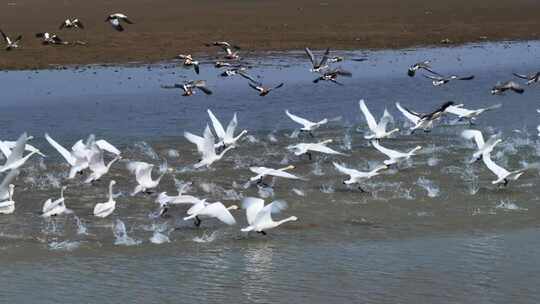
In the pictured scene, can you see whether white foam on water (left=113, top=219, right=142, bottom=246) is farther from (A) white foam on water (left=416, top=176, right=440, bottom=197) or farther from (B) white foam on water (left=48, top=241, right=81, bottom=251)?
(A) white foam on water (left=416, top=176, right=440, bottom=197)

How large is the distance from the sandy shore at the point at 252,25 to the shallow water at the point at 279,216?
6050mm

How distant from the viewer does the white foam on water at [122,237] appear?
1295cm

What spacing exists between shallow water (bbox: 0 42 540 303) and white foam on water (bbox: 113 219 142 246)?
0.11 ft

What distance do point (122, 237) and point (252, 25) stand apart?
72.7 feet

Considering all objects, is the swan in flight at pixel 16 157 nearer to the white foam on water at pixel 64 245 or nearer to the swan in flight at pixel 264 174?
the white foam on water at pixel 64 245

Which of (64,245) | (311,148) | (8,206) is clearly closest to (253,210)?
(64,245)

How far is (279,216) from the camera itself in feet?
46.4

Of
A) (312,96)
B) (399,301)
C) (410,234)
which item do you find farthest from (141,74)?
(399,301)

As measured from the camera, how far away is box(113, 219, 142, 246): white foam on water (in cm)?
1295

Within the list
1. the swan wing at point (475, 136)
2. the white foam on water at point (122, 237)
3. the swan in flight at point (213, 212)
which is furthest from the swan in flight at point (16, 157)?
the swan wing at point (475, 136)

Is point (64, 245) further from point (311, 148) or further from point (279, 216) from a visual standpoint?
point (311, 148)

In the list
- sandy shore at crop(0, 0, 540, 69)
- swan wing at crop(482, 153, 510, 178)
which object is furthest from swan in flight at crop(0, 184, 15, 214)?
sandy shore at crop(0, 0, 540, 69)

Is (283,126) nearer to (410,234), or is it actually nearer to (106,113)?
(106,113)

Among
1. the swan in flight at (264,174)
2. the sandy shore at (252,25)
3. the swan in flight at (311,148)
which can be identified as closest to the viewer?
the swan in flight at (264,174)
